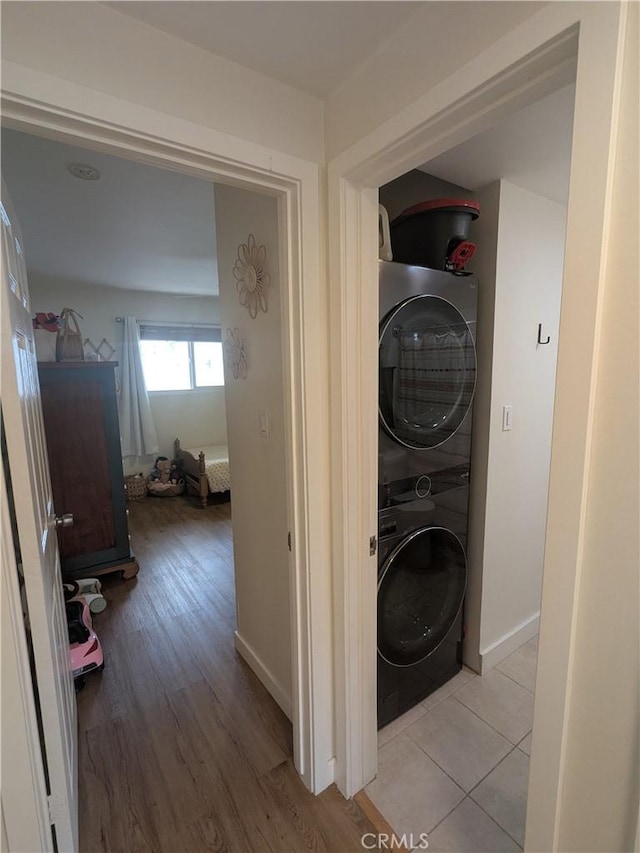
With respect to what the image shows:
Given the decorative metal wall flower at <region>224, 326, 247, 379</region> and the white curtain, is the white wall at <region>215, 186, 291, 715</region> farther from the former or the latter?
the white curtain

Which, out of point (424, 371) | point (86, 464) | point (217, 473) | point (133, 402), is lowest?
point (217, 473)

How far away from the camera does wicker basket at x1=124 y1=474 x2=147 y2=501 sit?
4.75m

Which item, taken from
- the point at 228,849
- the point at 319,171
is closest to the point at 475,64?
the point at 319,171

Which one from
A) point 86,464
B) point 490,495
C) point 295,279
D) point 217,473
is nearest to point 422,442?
point 490,495

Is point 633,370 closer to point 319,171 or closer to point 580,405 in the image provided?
point 580,405

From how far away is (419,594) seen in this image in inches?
66.6

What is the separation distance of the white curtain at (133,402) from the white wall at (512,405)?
4.31 meters

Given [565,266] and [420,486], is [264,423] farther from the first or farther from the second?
[565,266]

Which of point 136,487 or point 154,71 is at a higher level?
point 154,71

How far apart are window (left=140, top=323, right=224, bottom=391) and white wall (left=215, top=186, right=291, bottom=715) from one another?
136 inches

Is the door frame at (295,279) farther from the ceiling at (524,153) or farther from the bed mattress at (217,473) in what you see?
the bed mattress at (217,473)

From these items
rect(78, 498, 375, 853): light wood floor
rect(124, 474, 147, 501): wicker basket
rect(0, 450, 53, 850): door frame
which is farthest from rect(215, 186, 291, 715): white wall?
rect(124, 474, 147, 501): wicker basket

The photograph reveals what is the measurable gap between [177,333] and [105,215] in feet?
9.17

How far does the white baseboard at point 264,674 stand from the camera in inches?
68.7
